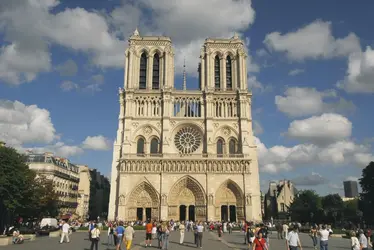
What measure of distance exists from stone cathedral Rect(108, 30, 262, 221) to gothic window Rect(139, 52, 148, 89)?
6 centimetres

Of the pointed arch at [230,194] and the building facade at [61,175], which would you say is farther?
the building facade at [61,175]

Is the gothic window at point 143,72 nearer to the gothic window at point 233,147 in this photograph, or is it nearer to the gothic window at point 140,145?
the gothic window at point 140,145

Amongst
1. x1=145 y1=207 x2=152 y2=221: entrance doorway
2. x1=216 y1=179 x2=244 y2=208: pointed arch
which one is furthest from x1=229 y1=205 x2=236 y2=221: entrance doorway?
x1=145 y1=207 x2=152 y2=221: entrance doorway

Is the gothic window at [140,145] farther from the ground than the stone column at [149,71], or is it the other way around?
the stone column at [149,71]

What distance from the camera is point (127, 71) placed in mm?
53125

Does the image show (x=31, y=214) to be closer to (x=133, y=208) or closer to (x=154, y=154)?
(x=133, y=208)

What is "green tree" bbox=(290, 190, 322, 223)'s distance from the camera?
5237 cm

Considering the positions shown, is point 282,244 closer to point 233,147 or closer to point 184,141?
point 233,147

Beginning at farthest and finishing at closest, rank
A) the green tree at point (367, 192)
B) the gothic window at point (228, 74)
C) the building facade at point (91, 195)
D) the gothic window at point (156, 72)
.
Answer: the building facade at point (91, 195)
the gothic window at point (228, 74)
the gothic window at point (156, 72)
the green tree at point (367, 192)

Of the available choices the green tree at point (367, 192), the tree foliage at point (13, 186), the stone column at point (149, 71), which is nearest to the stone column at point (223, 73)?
the stone column at point (149, 71)

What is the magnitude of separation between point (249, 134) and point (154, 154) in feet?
46.4

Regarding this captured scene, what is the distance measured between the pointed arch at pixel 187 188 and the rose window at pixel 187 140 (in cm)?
471

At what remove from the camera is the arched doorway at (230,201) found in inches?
1893

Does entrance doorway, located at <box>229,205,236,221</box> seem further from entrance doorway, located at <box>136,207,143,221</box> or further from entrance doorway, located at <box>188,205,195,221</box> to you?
entrance doorway, located at <box>136,207,143,221</box>
